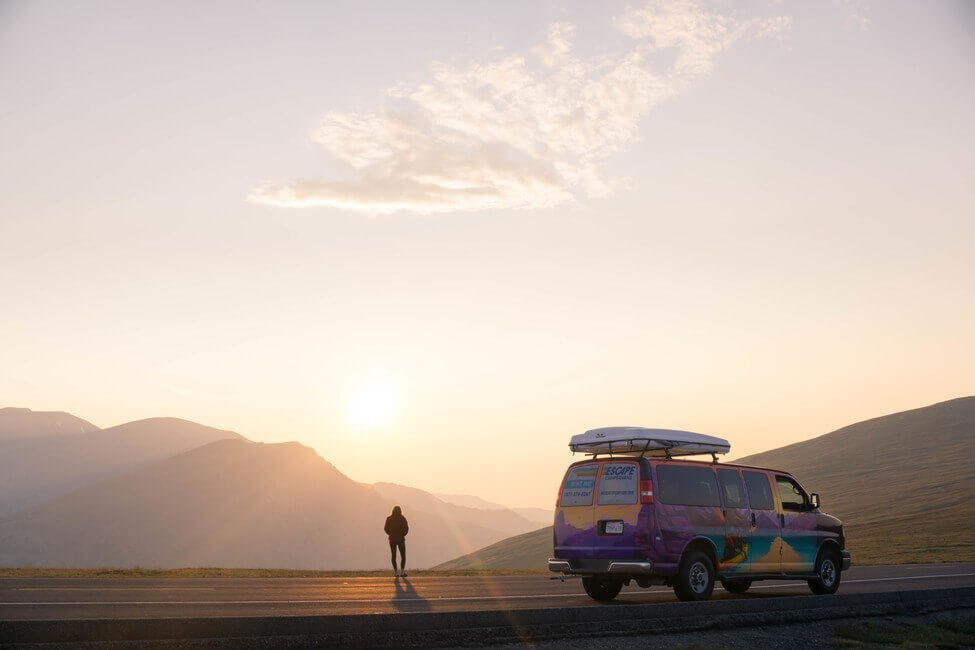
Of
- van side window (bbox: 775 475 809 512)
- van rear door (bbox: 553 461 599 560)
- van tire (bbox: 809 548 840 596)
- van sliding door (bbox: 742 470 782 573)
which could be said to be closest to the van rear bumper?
van rear door (bbox: 553 461 599 560)

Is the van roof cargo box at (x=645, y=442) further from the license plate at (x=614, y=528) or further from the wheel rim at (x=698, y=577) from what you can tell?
the wheel rim at (x=698, y=577)

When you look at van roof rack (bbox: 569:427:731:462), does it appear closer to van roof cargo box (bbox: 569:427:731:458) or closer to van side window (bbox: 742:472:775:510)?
van roof cargo box (bbox: 569:427:731:458)

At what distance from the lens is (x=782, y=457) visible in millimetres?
191250

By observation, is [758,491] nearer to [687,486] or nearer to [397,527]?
[687,486]

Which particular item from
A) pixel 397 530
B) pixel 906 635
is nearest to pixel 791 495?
pixel 906 635

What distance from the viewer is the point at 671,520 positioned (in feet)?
51.5

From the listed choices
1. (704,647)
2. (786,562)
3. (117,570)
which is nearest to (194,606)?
(704,647)

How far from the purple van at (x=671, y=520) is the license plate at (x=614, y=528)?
0.06 feet

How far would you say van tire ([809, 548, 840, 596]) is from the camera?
60.4 feet

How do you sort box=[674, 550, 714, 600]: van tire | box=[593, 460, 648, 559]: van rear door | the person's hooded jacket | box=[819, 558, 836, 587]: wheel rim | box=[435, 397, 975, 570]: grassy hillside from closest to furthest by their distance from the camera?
1. box=[593, 460, 648, 559]: van rear door
2. box=[674, 550, 714, 600]: van tire
3. box=[819, 558, 836, 587]: wheel rim
4. the person's hooded jacket
5. box=[435, 397, 975, 570]: grassy hillside

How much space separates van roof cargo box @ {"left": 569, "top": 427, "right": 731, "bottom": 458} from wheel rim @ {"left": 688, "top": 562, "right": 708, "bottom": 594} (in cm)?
192

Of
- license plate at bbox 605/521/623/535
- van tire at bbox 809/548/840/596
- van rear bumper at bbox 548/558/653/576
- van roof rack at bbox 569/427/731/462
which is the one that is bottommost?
van tire at bbox 809/548/840/596

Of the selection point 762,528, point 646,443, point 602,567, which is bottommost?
point 602,567

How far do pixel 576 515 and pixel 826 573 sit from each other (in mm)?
5636
